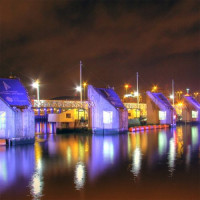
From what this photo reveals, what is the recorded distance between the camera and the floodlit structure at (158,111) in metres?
57.2

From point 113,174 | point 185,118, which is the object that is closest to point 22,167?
point 113,174

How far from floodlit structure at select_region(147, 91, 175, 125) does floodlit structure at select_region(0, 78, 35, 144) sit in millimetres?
32035

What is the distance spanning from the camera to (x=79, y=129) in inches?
1896

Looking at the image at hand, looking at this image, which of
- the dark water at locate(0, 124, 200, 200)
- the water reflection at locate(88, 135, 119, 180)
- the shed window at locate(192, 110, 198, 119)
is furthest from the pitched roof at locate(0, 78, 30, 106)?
the shed window at locate(192, 110, 198, 119)

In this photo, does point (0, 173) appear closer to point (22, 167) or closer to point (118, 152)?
point (22, 167)

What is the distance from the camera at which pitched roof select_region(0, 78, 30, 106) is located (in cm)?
2848

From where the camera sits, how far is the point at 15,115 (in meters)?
27.9

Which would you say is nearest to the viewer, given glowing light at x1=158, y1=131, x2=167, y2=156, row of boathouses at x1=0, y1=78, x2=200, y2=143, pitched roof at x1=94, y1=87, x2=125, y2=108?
glowing light at x1=158, y1=131, x2=167, y2=156

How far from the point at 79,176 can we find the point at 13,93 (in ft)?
51.6

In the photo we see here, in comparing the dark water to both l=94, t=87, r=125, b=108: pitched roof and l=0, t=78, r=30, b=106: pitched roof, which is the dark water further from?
l=94, t=87, r=125, b=108: pitched roof

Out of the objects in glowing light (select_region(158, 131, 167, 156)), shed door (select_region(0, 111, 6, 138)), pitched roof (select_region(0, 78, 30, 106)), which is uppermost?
pitched roof (select_region(0, 78, 30, 106))

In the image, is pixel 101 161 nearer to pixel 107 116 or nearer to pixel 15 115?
pixel 15 115

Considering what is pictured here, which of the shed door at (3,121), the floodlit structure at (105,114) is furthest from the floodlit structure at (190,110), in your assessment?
the shed door at (3,121)

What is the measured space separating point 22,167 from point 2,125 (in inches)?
404
